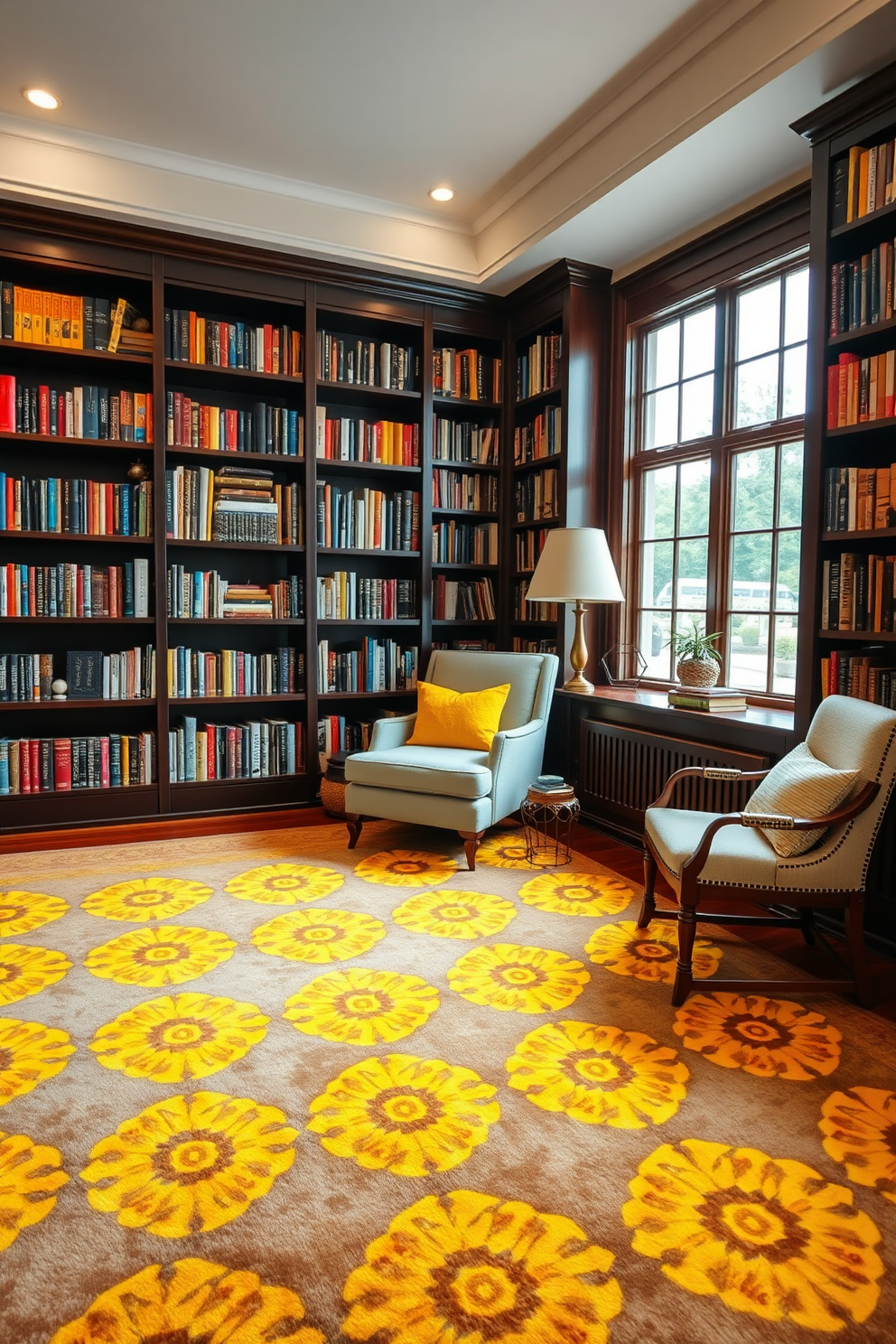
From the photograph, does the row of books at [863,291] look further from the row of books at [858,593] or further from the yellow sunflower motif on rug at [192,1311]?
the yellow sunflower motif on rug at [192,1311]

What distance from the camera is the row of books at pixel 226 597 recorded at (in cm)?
434

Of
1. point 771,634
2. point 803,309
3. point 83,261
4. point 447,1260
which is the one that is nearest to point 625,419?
point 803,309

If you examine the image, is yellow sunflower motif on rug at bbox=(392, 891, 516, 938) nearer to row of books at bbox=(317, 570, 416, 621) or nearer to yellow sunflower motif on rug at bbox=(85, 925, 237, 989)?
yellow sunflower motif on rug at bbox=(85, 925, 237, 989)

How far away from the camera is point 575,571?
4.07 metres

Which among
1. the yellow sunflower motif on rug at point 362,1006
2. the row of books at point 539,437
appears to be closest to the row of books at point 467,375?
the row of books at point 539,437

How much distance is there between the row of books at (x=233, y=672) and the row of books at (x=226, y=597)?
21 centimetres

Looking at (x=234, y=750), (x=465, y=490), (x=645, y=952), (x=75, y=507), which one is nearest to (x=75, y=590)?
(x=75, y=507)

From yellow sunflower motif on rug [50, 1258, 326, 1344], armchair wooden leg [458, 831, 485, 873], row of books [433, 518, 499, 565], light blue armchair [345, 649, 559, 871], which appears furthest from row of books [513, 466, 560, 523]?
yellow sunflower motif on rug [50, 1258, 326, 1344]

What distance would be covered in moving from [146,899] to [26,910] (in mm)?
420

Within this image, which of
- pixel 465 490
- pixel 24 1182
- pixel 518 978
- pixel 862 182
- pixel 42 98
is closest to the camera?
pixel 24 1182

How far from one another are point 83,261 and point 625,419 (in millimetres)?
2866

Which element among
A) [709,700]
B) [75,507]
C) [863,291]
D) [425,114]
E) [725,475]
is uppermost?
[425,114]

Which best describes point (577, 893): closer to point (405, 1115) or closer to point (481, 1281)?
point (405, 1115)

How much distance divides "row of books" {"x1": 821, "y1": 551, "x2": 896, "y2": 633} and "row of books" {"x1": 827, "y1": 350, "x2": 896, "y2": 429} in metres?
0.48
